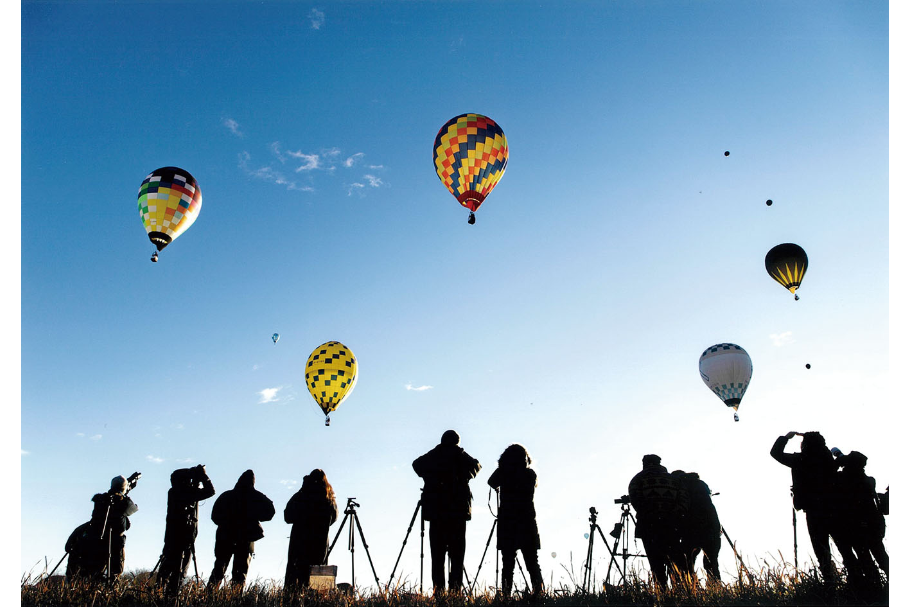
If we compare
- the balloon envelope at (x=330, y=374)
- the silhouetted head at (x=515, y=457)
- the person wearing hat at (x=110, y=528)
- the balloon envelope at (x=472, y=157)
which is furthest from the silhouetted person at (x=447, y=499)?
the balloon envelope at (x=472, y=157)

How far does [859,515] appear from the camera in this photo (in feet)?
24.4

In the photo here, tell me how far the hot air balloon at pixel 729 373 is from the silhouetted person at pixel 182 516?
17.6 m

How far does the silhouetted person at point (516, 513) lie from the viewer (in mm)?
8078

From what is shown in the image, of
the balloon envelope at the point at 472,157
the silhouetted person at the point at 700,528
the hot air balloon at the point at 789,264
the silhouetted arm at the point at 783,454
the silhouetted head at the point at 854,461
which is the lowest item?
the silhouetted person at the point at 700,528

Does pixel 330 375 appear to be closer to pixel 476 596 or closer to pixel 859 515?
pixel 476 596

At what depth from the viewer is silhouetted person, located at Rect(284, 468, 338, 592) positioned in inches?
340

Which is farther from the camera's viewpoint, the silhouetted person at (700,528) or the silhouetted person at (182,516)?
the silhouetted person at (700,528)

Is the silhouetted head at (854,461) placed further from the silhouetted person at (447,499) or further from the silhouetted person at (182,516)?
the silhouetted person at (182,516)

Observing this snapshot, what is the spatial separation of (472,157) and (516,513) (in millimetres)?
Answer: 11703

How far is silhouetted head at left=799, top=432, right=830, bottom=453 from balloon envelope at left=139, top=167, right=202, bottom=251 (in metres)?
16.0

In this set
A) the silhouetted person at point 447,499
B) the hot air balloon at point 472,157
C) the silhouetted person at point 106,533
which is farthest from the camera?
the hot air balloon at point 472,157

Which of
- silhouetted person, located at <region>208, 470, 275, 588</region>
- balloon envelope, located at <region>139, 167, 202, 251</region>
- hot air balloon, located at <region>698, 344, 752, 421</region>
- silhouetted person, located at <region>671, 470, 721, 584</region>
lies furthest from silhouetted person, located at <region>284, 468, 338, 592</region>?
hot air balloon, located at <region>698, 344, 752, 421</region>

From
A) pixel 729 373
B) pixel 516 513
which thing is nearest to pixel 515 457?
pixel 516 513

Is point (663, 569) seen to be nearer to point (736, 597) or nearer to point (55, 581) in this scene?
point (736, 597)
